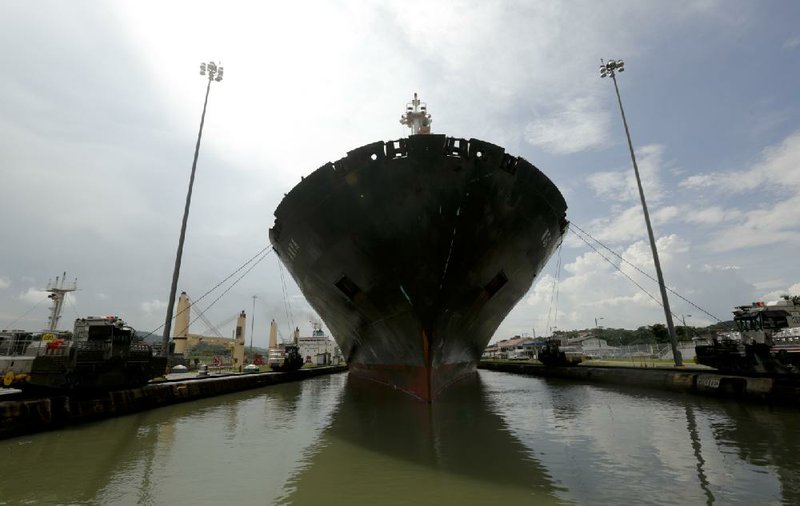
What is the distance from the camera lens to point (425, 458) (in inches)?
255

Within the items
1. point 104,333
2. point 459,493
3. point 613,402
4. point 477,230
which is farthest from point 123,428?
point 613,402

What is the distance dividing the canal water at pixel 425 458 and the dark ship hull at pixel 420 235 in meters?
2.54

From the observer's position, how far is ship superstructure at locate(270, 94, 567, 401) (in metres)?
10.8

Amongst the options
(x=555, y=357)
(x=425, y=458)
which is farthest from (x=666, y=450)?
(x=555, y=357)

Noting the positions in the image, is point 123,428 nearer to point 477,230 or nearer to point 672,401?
point 477,230

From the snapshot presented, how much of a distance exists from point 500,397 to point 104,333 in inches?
579

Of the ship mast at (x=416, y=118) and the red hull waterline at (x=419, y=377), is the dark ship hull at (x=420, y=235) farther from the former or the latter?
the ship mast at (x=416, y=118)

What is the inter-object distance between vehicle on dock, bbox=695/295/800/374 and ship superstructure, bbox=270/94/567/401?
8797 mm

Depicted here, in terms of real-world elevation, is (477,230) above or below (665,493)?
above

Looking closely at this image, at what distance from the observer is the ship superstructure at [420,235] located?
10.8 metres

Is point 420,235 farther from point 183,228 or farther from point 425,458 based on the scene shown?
point 183,228

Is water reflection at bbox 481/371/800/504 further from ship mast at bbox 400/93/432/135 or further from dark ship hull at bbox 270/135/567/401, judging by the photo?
ship mast at bbox 400/93/432/135

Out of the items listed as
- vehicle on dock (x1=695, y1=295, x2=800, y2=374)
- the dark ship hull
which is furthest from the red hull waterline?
→ vehicle on dock (x1=695, y1=295, x2=800, y2=374)

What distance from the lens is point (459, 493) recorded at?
191 inches
